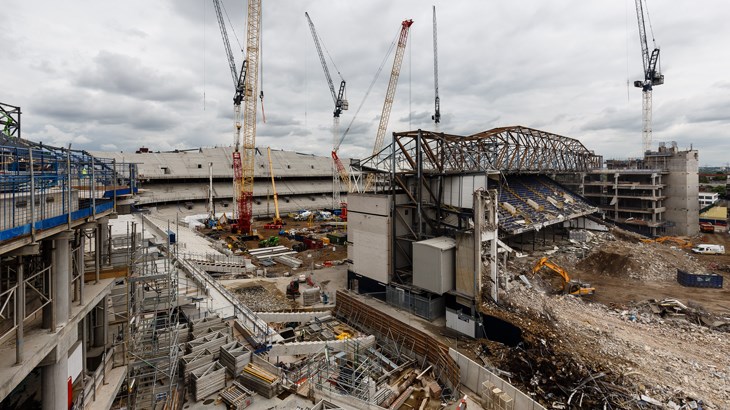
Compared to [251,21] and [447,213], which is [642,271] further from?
[251,21]

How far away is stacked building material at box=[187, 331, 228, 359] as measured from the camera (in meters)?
14.3

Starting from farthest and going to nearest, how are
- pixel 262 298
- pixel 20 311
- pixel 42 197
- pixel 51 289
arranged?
1. pixel 262 298
2. pixel 51 289
3. pixel 42 197
4. pixel 20 311

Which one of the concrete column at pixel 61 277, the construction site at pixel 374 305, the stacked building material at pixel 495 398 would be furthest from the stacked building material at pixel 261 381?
the stacked building material at pixel 495 398

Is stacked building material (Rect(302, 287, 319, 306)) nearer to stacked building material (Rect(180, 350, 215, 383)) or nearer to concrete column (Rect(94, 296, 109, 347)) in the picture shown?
stacked building material (Rect(180, 350, 215, 383))

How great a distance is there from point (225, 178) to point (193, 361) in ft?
208

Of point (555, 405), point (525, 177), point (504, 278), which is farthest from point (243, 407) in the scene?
point (525, 177)

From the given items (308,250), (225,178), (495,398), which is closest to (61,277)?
(495,398)

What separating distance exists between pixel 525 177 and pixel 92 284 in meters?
42.4

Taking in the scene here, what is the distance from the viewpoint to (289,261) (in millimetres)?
33562

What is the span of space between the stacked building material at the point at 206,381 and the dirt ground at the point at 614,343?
1104 cm

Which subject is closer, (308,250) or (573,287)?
(573,287)

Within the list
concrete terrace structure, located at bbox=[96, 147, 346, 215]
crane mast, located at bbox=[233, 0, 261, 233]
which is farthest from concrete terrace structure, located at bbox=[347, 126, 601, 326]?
concrete terrace structure, located at bbox=[96, 147, 346, 215]

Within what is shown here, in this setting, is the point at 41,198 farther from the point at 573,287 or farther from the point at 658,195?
the point at 658,195

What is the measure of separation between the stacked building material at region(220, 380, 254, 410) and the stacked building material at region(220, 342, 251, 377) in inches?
28.2
